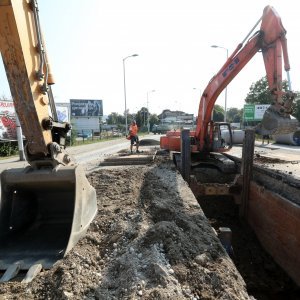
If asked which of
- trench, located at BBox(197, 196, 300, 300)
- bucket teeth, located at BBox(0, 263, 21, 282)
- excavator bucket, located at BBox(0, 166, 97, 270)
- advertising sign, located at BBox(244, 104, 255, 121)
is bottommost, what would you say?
trench, located at BBox(197, 196, 300, 300)

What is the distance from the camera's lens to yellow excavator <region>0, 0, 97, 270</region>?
3787 mm

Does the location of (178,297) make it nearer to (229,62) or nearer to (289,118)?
(289,118)

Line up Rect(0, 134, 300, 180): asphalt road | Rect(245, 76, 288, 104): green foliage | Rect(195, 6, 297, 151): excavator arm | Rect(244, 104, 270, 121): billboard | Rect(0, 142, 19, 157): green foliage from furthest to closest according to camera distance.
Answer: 1. Rect(245, 76, 288, 104): green foliage
2. Rect(244, 104, 270, 121): billboard
3. Rect(0, 142, 19, 157): green foliage
4. Rect(0, 134, 300, 180): asphalt road
5. Rect(195, 6, 297, 151): excavator arm

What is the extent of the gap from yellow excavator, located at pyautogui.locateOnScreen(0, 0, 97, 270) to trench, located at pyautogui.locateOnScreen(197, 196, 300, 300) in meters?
2.94

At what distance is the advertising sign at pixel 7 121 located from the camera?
67.5 feet

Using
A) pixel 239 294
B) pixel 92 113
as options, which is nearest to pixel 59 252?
pixel 239 294

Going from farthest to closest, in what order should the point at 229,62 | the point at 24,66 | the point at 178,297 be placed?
the point at 229,62 → the point at 24,66 → the point at 178,297

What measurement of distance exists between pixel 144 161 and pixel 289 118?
5902 millimetres

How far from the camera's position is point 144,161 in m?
11.6

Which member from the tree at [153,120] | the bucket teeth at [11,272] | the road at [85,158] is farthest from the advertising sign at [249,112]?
the tree at [153,120]

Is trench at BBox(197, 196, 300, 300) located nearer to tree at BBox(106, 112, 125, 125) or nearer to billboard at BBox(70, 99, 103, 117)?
billboard at BBox(70, 99, 103, 117)

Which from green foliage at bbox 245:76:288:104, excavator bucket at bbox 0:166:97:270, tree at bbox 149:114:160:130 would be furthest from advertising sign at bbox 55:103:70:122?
tree at bbox 149:114:160:130

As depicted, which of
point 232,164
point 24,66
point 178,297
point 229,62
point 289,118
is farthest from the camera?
point 232,164

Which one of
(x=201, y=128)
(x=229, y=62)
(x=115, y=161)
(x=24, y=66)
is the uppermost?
(x=229, y=62)
